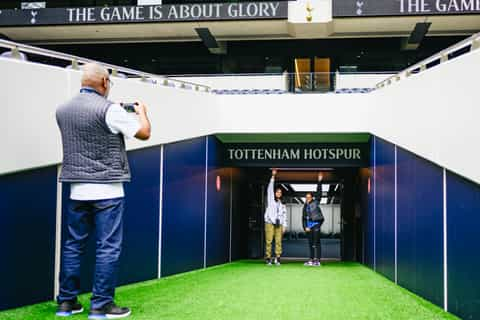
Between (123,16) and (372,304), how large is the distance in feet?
60.9

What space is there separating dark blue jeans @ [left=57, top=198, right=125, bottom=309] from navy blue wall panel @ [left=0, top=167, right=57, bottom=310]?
0.68 metres

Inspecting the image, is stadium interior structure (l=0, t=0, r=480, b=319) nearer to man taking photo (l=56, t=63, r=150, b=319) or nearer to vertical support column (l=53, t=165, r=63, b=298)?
vertical support column (l=53, t=165, r=63, b=298)

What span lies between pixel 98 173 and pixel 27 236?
1215 millimetres

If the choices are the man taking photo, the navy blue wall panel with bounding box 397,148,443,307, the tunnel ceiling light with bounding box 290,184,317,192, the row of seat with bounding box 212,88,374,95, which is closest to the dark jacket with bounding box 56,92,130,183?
the man taking photo

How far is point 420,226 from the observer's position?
22.0 ft

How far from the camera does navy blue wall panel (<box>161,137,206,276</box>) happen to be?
8.29 metres

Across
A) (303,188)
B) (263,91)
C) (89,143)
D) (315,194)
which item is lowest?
(315,194)

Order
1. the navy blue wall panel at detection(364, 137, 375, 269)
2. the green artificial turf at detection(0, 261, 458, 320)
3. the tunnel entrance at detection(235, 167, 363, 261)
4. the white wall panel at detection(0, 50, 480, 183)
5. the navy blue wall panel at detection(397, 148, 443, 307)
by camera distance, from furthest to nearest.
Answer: the tunnel entrance at detection(235, 167, 363, 261) → the navy blue wall panel at detection(364, 137, 375, 269) → the navy blue wall panel at detection(397, 148, 443, 307) → the white wall panel at detection(0, 50, 480, 183) → the green artificial turf at detection(0, 261, 458, 320)

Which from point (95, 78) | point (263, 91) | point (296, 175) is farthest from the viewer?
point (296, 175)

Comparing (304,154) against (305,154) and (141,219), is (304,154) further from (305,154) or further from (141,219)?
(141,219)

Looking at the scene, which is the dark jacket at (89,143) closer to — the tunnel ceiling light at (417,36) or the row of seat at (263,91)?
the row of seat at (263,91)

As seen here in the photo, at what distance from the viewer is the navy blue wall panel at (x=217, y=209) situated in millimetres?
11117

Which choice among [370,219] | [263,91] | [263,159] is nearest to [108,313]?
[370,219]

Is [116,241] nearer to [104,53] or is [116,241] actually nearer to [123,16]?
[123,16]
